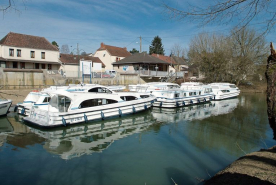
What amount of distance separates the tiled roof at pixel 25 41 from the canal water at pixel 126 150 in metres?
26.4

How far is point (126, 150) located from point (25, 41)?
38.8 meters

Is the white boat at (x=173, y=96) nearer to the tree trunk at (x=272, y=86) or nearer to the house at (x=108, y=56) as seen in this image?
the tree trunk at (x=272, y=86)

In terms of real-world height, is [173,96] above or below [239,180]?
above

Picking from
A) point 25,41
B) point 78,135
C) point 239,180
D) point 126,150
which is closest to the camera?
point 239,180

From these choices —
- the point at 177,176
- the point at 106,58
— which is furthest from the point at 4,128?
the point at 106,58

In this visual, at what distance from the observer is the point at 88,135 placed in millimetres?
13008

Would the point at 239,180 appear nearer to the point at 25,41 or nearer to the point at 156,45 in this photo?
the point at 25,41

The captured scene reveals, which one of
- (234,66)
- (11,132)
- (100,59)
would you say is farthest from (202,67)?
(11,132)

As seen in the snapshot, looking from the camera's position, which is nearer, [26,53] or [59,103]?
[59,103]

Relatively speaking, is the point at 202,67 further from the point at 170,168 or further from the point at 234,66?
the point at 170,168

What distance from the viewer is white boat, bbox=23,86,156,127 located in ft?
45.1

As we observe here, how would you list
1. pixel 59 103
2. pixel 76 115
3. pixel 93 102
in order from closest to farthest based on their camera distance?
pixel 76 115
pixel 59 103
pixel 93 102

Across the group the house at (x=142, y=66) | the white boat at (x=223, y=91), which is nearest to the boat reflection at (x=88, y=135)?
the white boat at (x=223, y=91)

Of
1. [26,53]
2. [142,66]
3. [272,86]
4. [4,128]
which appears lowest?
[4,128]
